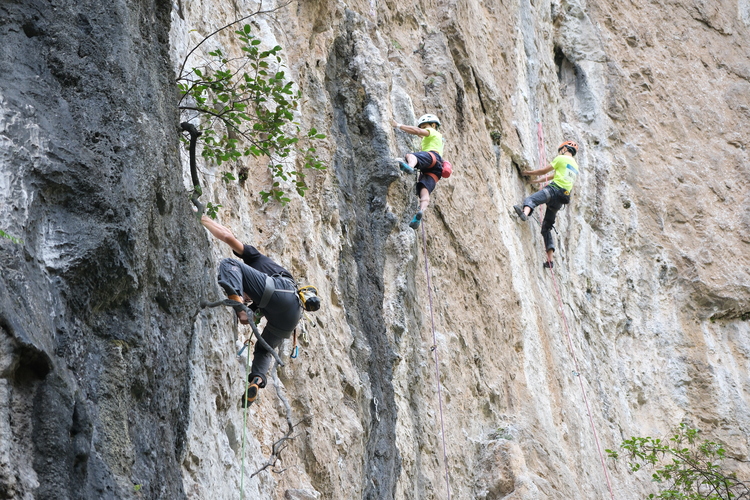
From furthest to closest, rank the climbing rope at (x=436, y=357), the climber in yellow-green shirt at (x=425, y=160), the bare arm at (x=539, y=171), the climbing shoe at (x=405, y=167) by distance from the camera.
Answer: the bare arm at (x=539, y=171), the climber in yellow-green shirt at (x=425, y=160), the climbing shoe at (x=405, y=167), the climbing rope at (x=436, y=357)

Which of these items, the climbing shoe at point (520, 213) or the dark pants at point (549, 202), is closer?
the climbing shoe at point (520, 213)

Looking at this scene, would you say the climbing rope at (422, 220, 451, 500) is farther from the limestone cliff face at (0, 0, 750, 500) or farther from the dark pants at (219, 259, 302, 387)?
the dark pants at (219, 259, 302, 387)

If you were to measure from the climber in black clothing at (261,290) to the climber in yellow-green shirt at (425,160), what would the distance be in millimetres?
3581

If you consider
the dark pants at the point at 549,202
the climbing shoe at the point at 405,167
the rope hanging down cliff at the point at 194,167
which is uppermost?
the dark pants at the point at 549,202

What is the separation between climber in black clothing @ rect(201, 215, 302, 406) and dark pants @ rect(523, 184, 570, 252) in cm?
690

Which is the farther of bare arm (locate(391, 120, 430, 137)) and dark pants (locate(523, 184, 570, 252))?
dark pants (locate(523, 184, 570, 252))

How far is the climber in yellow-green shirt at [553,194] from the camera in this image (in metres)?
13.1

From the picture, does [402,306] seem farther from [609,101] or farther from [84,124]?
[609,101]

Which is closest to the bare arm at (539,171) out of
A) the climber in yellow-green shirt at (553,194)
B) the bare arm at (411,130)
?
the climber in yellow-green shirt at (553,194)

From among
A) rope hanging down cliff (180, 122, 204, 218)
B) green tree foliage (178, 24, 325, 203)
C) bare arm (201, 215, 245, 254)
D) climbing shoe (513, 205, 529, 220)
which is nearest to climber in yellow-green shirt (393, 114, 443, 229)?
green tree foliage (178, 24, 325, 203)

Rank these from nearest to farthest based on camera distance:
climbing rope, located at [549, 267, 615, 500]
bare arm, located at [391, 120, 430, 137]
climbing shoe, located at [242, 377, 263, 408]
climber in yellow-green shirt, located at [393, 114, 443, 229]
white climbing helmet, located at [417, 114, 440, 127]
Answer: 1. climbing shoe, located at [242, 377, 263, 408]
2. climber in yellow-green shirt, located at [393, 114, 443, 229]
3. bare arm, located at [391, 120, 430, 137]
4. white climbing helmet, located at [417, 114, 440, 127]
5. climbing rope, located at [549, 267, 615, 500]

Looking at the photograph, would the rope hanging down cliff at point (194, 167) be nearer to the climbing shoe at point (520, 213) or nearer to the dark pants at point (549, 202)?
the climbing shoe at point (520, 213)

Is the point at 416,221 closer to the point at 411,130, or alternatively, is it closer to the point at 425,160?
the point at 425,160

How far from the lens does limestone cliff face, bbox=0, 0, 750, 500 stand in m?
4.27
